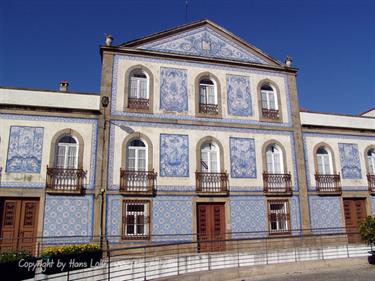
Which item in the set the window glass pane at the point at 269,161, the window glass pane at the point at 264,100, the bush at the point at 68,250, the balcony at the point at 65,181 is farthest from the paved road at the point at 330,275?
the window glass pane at the point at 264,100

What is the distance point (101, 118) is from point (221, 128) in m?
5.39

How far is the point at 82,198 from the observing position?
44.7 feet

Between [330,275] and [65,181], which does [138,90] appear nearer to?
[65,181]

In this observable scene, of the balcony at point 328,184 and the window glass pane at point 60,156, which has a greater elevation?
the window glass pane at point 60,156

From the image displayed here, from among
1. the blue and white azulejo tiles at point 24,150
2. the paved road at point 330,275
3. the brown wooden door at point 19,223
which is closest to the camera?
the paved road at point 330,275

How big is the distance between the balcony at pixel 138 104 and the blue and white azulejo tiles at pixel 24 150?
385 centimetres

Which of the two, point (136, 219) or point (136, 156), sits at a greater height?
point (136, 156)

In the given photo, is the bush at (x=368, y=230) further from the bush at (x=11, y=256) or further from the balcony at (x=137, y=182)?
the bush at (x=11, y=256)

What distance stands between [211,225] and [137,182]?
3.67 meters

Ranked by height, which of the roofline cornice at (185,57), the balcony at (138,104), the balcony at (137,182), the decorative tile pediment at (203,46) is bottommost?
the balcony at (137,182)

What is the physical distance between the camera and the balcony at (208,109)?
16234 mm

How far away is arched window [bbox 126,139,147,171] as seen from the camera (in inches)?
580

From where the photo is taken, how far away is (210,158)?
15805 mm

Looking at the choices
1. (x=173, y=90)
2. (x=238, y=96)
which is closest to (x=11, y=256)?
(x=173, y=90)
